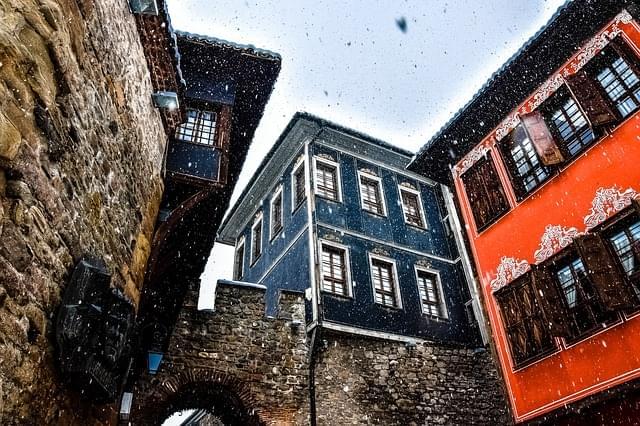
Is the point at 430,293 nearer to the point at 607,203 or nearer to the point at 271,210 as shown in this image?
the point at 271,210

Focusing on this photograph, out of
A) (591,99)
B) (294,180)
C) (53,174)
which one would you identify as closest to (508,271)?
(591,99)

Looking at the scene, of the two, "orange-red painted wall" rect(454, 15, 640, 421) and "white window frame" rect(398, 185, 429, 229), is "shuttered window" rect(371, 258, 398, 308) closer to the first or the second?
"white window frame" rect(398, 185, 429, 229)

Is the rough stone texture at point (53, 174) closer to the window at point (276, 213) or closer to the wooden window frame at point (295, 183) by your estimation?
the wooden window frame at point (295, 183)

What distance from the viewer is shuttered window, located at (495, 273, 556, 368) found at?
7.76m

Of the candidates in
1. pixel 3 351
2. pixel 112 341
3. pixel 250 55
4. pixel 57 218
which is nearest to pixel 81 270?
pixel 57 218

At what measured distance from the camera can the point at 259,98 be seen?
8500 millimetres

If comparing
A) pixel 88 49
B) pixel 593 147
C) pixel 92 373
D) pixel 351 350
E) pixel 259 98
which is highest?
pixel 259 98

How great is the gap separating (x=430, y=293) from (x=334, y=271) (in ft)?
10.9

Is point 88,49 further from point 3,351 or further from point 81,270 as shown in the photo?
point 3,351

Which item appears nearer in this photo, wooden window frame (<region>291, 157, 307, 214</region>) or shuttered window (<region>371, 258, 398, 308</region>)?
shuttered window (<region>371, 258, 398, 308</region>)

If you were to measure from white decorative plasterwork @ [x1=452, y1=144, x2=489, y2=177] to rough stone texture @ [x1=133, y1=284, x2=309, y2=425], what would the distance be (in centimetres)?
527

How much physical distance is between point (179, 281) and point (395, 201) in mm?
8589

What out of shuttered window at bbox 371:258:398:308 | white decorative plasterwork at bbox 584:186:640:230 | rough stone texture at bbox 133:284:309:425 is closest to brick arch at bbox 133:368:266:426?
rough stone texture at bbox 133:284:309:425

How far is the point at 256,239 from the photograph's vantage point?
16.1 m
